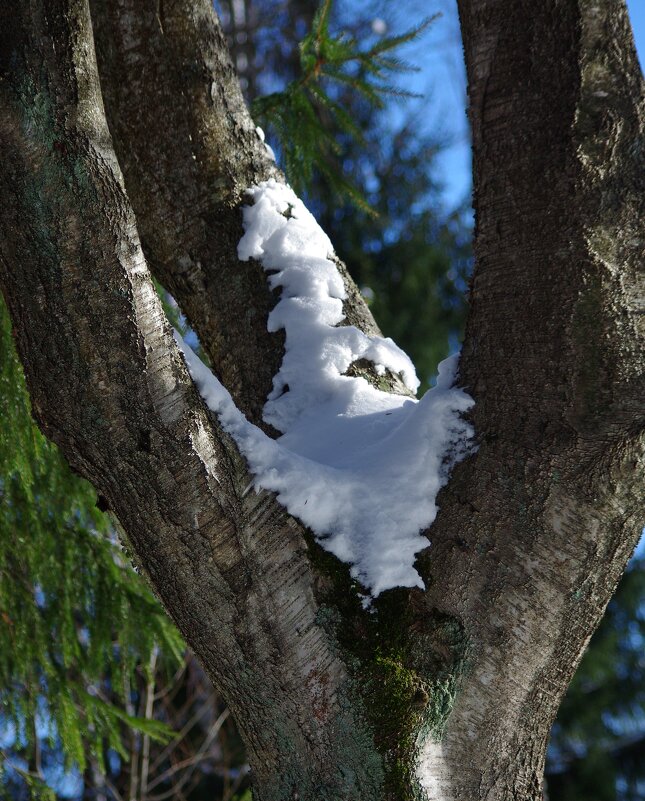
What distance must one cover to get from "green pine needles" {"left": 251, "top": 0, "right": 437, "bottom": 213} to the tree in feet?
2.67

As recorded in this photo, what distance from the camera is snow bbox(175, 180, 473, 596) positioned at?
3.92 feet

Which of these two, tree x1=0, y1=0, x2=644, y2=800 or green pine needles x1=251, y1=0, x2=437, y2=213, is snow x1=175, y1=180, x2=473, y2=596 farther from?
green pine needles x1=251, y1=0, x2=437, y2=213

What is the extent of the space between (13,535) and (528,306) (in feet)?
4.95

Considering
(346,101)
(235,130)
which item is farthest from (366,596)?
(346,101)

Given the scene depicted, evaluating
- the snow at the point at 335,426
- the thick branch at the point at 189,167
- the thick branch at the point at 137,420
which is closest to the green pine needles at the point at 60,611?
the thick branch at the point at 189,167

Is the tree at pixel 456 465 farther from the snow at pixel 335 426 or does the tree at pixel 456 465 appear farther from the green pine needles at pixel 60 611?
the green pine needles at pixel 60 611

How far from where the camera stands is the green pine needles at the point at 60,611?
2100 mm

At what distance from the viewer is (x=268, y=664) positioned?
1122 mm

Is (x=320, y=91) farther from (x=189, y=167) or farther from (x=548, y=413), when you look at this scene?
(x=548, y=413)

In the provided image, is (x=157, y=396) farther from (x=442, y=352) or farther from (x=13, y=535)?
(x=442, y=352)

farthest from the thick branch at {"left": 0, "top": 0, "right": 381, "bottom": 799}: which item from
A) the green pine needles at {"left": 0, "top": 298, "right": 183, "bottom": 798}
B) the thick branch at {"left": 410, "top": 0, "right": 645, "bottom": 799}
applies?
the green pine needles at {"left": 0, "top": 298, "right": 183, "bottom": 798}

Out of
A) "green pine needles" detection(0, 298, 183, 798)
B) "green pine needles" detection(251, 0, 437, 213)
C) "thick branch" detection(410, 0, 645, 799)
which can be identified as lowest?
"thick branch" detection(410, 0, 645, 799)

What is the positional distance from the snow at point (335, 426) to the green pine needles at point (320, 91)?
0.60m

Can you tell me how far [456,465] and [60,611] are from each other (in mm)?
1459
